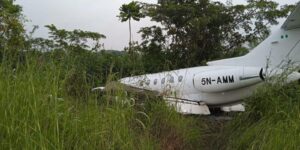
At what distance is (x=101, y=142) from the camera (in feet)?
8.58

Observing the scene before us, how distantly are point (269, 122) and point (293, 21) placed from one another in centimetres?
735

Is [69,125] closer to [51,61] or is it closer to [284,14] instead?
[51,61]

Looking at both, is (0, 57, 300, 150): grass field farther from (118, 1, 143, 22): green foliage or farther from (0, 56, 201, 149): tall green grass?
(118, 1, 143, 22): green foliage

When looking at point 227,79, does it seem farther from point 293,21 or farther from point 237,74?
point 293,21

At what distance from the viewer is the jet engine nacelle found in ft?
34.5

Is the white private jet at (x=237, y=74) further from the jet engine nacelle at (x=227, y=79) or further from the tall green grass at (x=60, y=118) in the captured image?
the tall green grass at (x=60, y=118)

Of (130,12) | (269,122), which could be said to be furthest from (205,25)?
(269,122)

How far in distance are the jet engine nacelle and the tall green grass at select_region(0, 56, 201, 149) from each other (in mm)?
7387

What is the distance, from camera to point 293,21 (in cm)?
1040

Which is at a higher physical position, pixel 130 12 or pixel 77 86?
Result: pixel 130 12

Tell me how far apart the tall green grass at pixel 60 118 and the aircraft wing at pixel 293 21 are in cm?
769

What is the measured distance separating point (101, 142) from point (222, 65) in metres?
9.45

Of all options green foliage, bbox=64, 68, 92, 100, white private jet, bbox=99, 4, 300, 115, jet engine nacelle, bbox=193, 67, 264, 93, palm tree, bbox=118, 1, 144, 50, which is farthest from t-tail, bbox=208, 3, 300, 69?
palm tree, bbox=118, 1, 144, 50

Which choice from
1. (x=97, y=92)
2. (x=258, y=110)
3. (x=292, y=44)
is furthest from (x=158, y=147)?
(x=292, y=44)
